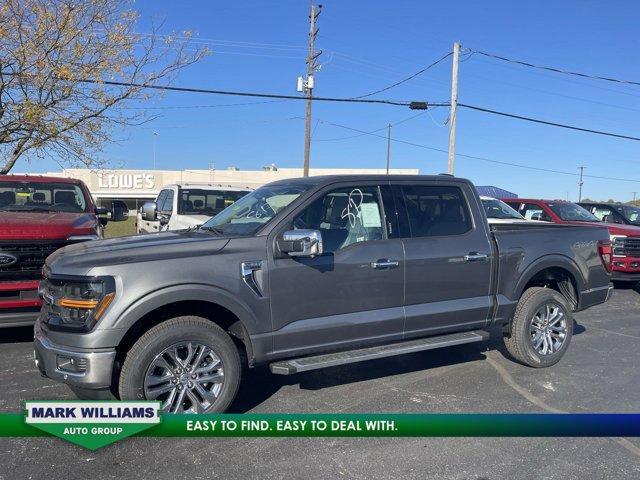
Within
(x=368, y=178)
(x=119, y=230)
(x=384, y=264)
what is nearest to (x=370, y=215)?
(x=368, y=178)

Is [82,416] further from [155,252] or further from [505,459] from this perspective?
[505,459]

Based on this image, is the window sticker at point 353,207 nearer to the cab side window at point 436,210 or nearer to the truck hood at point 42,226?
the cab side window at point 436,210

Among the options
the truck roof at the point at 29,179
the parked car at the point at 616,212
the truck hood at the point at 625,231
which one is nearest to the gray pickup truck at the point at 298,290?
the truck roof at the point at 29,179

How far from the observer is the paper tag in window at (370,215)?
4793 millimetres

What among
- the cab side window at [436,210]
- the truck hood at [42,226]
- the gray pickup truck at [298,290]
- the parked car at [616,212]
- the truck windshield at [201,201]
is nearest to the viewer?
the gray pickup truck at [298,290]

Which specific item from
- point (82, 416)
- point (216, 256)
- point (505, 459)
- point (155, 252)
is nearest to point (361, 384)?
point (505, 459)

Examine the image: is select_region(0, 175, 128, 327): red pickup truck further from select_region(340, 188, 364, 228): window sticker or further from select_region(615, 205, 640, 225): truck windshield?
select_region(615, 205, 640, 225): truck windshield

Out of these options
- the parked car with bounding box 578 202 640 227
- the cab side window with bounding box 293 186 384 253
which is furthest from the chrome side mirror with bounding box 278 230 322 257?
the parked car with bounding box 578 202 640 227

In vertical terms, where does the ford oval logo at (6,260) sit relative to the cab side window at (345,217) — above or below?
below

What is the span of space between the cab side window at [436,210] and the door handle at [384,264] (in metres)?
0.41

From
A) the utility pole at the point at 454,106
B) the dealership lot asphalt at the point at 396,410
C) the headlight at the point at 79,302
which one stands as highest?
the utility pole at the point at 454,106

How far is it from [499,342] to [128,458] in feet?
15.3

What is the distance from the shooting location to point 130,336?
3893 mm

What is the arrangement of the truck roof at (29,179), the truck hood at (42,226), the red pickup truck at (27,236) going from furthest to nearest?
the truck roof at (29,179), the truck hood at (42,226), the red pickup truck at (27,236)
